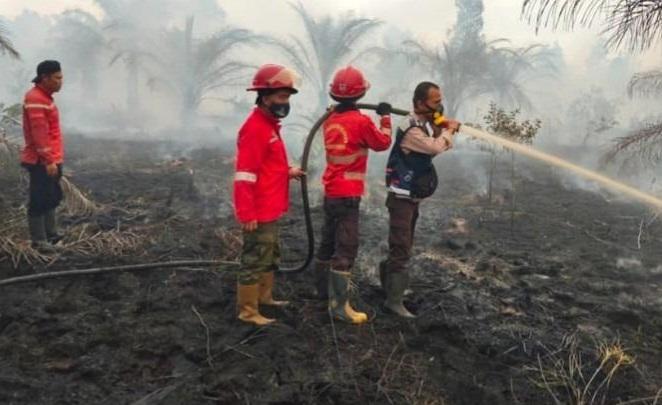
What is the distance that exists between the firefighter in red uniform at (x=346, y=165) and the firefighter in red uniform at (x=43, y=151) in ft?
9.19

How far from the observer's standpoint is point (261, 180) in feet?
12.2

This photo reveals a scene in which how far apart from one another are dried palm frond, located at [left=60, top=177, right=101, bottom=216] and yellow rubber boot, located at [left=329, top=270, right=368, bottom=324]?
4147mm

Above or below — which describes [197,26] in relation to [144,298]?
above

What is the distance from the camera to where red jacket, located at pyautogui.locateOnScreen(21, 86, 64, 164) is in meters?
4.99

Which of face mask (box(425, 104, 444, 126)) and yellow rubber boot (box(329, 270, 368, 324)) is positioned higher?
face mask (box(425, 104, 444, 126))

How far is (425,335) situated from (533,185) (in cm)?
906

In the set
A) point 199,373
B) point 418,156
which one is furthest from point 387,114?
point 199,373

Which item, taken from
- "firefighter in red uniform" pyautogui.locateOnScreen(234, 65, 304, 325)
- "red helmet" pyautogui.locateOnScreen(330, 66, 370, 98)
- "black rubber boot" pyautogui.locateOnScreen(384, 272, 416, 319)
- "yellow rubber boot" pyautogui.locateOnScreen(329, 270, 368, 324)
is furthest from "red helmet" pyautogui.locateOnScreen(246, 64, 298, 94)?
"black rubber boot" pyautogui.locateOnScreen(384, 272, 416, 319)

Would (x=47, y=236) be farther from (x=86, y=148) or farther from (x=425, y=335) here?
(x=86, y=148)

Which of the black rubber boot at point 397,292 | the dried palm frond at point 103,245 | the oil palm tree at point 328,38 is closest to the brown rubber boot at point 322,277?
the black rubber boot at point 397,292

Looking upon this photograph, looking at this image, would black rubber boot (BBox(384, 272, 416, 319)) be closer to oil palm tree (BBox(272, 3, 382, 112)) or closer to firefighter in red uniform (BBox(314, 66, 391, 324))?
firefighter in red uniform (BBox(314, 66, 391, 324))

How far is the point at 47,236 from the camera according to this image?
5.45 meters

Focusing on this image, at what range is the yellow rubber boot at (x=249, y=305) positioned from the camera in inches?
151

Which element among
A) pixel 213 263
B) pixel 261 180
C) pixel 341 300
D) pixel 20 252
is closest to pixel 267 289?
pixel 341 300
